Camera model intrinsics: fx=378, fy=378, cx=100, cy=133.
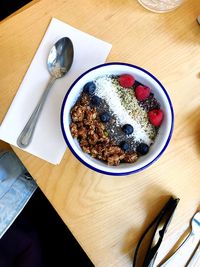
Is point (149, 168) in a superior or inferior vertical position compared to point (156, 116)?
inferior

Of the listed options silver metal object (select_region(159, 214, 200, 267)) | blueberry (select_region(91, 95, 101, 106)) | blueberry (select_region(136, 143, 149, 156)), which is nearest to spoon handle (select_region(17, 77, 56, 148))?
blueberry (select_region(91, 95, 101, 106))

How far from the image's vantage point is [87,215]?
757 millimetres

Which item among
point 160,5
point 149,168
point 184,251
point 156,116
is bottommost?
point 184,251

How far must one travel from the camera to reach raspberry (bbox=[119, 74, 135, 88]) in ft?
2.36

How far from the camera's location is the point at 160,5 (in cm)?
78

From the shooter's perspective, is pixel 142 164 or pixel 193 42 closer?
pixel 142 164

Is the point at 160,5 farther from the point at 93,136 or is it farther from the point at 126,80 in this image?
the point at 93,136

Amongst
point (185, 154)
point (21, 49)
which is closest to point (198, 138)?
point (185, 154)

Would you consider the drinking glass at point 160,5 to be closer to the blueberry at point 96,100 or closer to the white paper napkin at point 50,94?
the white paper napkin at point 50,94

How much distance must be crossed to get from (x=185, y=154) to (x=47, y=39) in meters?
0.37

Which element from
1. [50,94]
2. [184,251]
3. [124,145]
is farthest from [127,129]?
[184,251]

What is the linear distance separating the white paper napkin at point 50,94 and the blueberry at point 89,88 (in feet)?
0.21

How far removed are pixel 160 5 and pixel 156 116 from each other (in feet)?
0.80

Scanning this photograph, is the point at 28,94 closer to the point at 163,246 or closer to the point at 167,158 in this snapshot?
the point at 167,158
